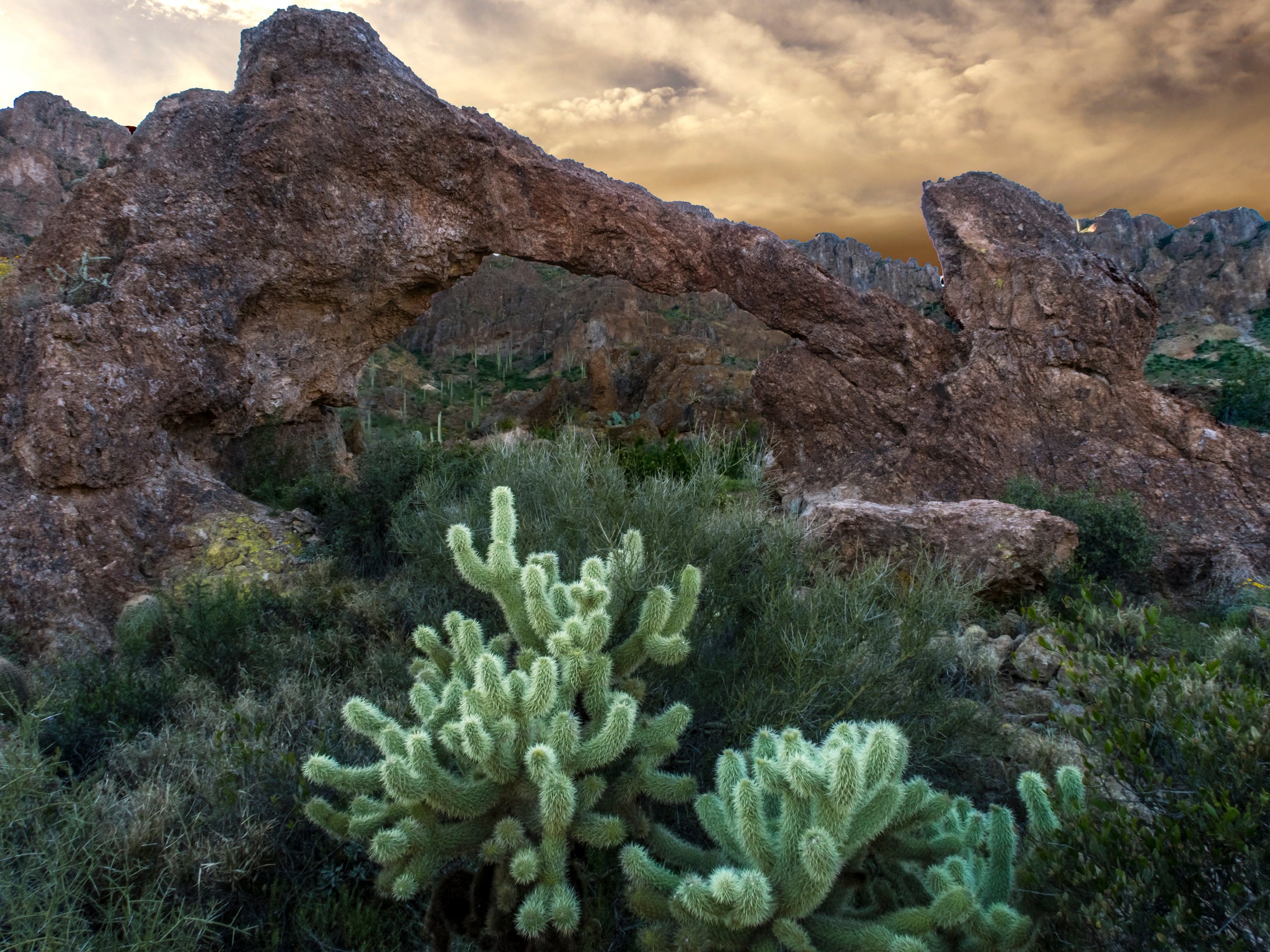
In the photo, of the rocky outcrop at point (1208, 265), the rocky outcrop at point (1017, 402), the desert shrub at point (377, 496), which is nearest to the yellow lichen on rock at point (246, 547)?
the desert shrub at point (377, 496)

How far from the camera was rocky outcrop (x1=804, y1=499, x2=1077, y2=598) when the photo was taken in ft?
21.8

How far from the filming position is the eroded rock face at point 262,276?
617cm

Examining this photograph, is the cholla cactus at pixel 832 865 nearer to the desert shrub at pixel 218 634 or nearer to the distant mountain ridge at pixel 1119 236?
the desert shrub at pixel 218 634

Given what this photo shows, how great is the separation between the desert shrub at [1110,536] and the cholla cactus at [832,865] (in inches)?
212

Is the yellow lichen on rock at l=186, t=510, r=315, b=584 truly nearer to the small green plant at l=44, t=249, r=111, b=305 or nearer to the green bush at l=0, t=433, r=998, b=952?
the green bush at l=0, t=433, r=998, b=952

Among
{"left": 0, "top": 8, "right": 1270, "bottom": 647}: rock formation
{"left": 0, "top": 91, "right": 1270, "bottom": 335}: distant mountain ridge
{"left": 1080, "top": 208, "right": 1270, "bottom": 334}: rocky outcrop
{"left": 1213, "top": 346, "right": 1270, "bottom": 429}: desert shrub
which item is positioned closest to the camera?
{"left": 0, "top": 8, "right": 1270, "bottom": 647}: rock formation

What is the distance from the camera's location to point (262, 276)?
25.4ft

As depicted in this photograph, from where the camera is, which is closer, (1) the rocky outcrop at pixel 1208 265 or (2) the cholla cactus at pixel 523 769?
(2) the cholla cactus at pixel 523 769

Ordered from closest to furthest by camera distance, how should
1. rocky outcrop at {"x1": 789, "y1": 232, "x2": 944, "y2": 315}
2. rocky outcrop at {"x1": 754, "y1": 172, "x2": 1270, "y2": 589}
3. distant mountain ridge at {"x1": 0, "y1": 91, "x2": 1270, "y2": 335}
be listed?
rocky outcrop at {"x1": 754, "y1": 172, "x2": 1270, "y2": 589}
distant mountain ridge at {"x1": 0, "y1": 91, "x2": 1270, "y2": 335}
rocky outcrop at {"x1": 789, "y1": 232, "x2": 944, "y2": 315}

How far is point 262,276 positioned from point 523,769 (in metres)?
6.78

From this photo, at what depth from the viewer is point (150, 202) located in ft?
24.5

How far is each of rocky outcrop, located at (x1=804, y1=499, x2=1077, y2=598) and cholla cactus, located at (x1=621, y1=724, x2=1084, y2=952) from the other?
4.16 m

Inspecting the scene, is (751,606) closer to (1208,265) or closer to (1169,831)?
(1169,831)

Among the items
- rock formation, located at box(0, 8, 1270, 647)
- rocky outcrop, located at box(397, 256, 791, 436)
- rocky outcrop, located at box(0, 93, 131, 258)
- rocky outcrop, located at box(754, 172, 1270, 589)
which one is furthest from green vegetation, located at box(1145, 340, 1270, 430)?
rocky outcrop, located at box(0, 93, 131, 258)
